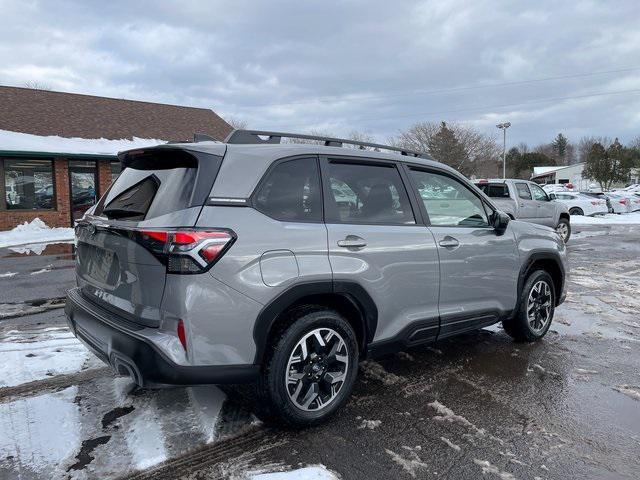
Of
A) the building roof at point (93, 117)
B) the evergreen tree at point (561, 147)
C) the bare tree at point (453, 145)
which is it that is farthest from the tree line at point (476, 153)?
the evergreen tree at point (561, 147)

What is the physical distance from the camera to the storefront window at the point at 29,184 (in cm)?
1706

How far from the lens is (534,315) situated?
5.15 meters

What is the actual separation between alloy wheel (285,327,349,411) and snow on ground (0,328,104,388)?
6.95 feet

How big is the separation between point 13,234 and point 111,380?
14.5m

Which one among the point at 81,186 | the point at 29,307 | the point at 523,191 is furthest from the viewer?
the point at 81,186

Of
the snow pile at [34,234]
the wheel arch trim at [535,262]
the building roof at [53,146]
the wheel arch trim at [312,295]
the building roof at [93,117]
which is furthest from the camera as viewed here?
the building roof at [93,117]

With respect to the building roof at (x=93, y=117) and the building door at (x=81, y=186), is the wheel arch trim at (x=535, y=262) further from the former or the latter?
the building roof at (x=93, y=117)

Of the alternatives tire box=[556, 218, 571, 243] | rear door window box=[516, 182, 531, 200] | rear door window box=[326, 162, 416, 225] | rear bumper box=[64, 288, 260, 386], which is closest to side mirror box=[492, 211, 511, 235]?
rear door window box=[326, 162, 416, 225]

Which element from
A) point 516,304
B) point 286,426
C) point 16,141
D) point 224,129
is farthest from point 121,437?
point 224,129

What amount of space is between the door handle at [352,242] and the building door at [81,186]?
17.1 meters

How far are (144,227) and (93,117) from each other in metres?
20.1

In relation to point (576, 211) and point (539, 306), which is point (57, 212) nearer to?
point (539, 306)

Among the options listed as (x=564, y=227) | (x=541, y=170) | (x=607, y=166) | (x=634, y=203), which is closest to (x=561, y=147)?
(x=541, y=170)

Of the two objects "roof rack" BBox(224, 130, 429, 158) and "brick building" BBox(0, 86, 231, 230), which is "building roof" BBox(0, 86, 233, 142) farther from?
"roof rack" BBox(224, 130, 429, 158)
